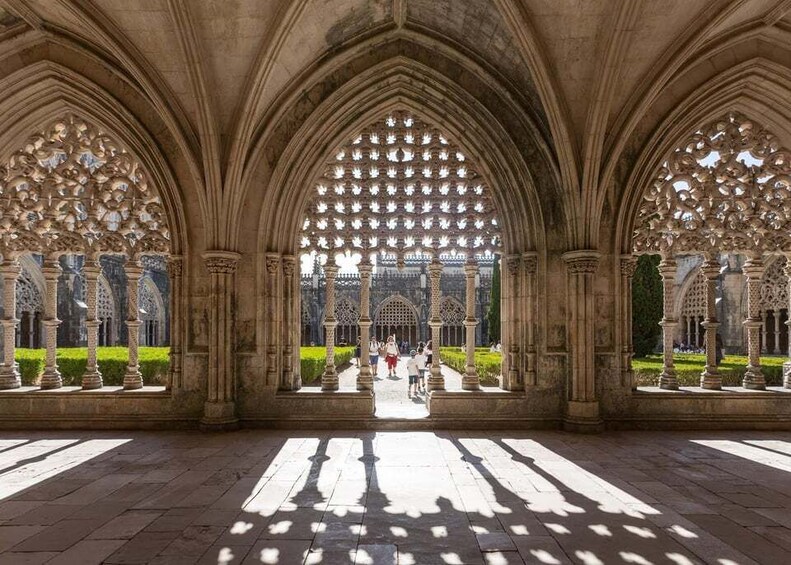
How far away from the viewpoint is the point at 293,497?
467 centimetres

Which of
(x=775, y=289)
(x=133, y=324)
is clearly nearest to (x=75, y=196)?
(x=133, y=324)

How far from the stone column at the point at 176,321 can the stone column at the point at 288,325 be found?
152 centimetres

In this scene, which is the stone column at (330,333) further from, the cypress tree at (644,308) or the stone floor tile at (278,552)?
the cypress tree at (644,308)

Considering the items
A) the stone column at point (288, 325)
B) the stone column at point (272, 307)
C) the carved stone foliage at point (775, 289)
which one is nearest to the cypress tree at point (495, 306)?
the carved stone foliage at point (775, 289)

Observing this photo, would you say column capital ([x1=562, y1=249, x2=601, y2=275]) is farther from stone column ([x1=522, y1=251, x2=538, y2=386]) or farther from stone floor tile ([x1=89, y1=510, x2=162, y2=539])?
stone floor tile ([x1=89, y1=510, x2=162, y2=539])

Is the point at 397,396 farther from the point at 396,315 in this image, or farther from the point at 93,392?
the point at 396,315

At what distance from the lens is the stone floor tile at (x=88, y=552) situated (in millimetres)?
3434

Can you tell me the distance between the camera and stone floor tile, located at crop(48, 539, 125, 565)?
3.43 metres

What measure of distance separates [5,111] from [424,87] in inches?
247

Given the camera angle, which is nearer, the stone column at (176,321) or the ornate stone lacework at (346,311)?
the stone column at (176,321)

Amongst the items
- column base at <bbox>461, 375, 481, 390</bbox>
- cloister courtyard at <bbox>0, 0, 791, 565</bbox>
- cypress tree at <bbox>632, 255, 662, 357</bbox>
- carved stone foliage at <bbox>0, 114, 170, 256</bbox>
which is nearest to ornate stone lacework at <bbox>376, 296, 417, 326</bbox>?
cypress tree at <bbox>632, 255, 662, 357</bbox>

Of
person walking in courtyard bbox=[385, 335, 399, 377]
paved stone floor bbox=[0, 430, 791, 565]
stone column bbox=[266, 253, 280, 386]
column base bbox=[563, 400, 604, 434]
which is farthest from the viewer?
person walking in courtyard bbox=[385, 335, 399, 377]

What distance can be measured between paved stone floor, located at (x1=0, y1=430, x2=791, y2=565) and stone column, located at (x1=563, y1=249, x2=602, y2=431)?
529 mm

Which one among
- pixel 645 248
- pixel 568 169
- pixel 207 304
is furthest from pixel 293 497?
pixel 645 248
